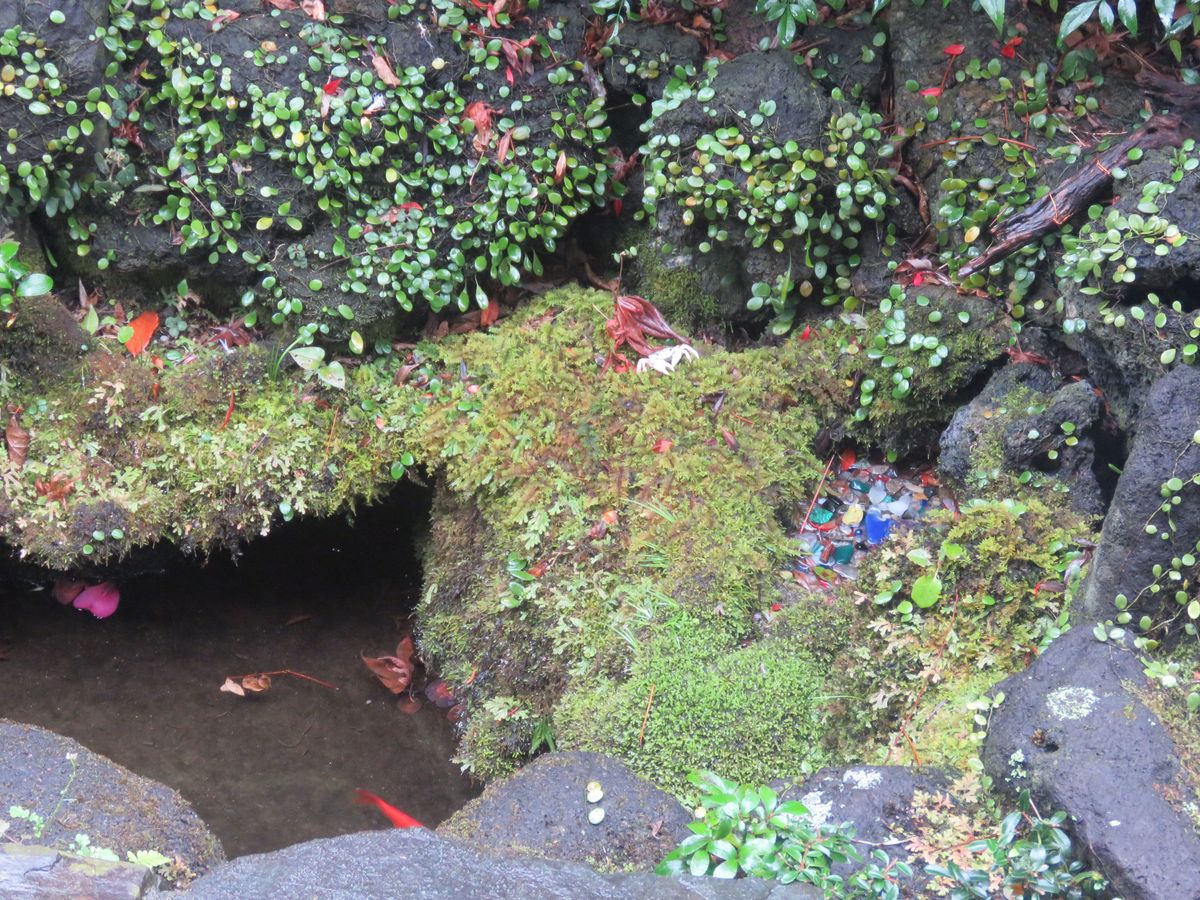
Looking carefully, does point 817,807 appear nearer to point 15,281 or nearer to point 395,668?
point 395,668

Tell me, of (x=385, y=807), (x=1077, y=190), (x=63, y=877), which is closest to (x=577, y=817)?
(x=63, y=877)

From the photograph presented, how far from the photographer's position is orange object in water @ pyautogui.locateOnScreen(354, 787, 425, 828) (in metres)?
4.37

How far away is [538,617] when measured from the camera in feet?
12.9

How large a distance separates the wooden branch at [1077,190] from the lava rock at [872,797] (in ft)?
7.00

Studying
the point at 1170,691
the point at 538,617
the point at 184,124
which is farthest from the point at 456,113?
the point at 1170,691

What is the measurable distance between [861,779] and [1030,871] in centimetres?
52

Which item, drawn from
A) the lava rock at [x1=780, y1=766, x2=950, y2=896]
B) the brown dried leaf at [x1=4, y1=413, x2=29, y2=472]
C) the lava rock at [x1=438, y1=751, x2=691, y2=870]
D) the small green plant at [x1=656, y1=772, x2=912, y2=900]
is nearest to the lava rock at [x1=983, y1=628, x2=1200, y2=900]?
the lava rock at [x1=780, y1=766, x2=950, y2=896]

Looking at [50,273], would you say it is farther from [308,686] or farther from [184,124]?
[308,686]

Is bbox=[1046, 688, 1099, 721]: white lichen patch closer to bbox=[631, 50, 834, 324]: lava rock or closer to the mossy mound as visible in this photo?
the mossy mound

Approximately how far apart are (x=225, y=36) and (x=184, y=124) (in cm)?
41

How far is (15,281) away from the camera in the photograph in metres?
3.94

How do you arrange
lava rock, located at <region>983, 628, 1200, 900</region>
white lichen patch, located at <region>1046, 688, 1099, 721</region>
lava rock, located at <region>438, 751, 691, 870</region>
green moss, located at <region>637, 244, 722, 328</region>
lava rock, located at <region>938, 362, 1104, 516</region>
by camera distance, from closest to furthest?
lava rock, located at <region>983, 628, 1200, 900</region> → white lichen patch, located at <region>1046, 688, 1099, 721</region> → lava rock, located at <region>438, 751, 691, 870</region> → lava rock, located at <region>938, 362, 1104, 516</region> → green moss, located at <region>637, 244, 722, 328</region>

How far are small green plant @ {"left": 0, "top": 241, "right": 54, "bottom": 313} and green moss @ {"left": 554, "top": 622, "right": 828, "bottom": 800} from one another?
2628 mm

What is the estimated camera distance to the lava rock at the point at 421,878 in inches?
85.0
